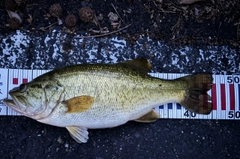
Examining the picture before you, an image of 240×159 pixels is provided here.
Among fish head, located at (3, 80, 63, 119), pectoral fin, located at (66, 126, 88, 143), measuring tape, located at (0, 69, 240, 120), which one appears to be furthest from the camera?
measuring tape, located at (0, 69, 240, 120)

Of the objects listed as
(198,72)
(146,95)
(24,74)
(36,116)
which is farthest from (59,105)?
(198,72)

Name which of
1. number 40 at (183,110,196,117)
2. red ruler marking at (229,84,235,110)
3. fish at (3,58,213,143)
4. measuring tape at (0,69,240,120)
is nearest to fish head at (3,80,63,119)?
fish at (3,58,213,143)

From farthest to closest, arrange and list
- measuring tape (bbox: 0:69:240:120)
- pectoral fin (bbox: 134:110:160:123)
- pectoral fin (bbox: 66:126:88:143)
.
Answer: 1. measuring tape (bbox: 0:69:240:120)
2. pectoral fin (bbox: 134:110:160:123)
3. pectoral fin (bbox: 66:126:88:143)

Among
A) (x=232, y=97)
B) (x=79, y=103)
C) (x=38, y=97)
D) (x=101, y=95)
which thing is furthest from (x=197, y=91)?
(x=38, y=97)

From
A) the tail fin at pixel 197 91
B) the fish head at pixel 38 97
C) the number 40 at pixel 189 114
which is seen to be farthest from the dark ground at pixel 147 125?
the fish head at pixel 38 97

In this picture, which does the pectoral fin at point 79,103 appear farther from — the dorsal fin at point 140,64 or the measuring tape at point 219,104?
the measuring tape at point 219,104

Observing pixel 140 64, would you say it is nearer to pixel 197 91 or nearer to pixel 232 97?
pixel 197 91

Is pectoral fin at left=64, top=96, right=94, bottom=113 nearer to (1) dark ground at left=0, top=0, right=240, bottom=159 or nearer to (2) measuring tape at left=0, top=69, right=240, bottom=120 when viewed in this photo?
(1) dark ground at left=0, top=0, right=240, bottom=159
